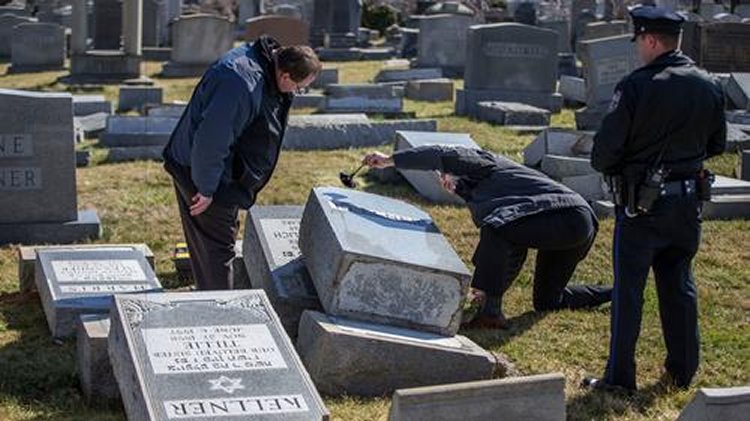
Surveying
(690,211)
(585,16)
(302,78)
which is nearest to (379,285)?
(302,78)

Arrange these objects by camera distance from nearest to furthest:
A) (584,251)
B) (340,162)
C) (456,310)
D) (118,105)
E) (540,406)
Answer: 1. (540,406)
2. (456,310)
3. (584,251)
4. (340,162)
5. (118,105)

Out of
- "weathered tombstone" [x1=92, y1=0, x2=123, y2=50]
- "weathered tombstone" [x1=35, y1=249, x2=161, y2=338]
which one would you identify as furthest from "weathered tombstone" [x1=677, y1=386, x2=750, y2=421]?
"weathered tombstone" [x1=92, y1=0, x2=123, y2=50]

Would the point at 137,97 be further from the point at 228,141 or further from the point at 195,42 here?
the point at 228,141

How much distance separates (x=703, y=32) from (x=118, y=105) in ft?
26.2

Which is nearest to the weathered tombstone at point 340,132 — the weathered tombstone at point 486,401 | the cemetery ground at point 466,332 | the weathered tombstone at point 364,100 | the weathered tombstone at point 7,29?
the cemetery ground at point 466,332

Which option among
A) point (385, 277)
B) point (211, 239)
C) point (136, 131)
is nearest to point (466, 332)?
point (385, 277)

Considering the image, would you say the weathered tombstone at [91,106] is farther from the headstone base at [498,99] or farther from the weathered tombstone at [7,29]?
the weathered tombstone at [7,29]

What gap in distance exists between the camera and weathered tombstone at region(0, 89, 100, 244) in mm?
8086

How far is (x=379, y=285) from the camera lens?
18.8 feet

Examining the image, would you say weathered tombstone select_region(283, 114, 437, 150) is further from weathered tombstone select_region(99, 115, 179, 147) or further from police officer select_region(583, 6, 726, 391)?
police officer select_region(583, 6, 726, 391)

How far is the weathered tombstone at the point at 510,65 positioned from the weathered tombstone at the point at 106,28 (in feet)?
27.6

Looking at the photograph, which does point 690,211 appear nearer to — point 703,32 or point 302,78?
point 302,78

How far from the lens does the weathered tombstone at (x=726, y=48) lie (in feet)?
53.1

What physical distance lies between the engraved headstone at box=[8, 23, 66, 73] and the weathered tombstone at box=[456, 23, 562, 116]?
30.2 ft
